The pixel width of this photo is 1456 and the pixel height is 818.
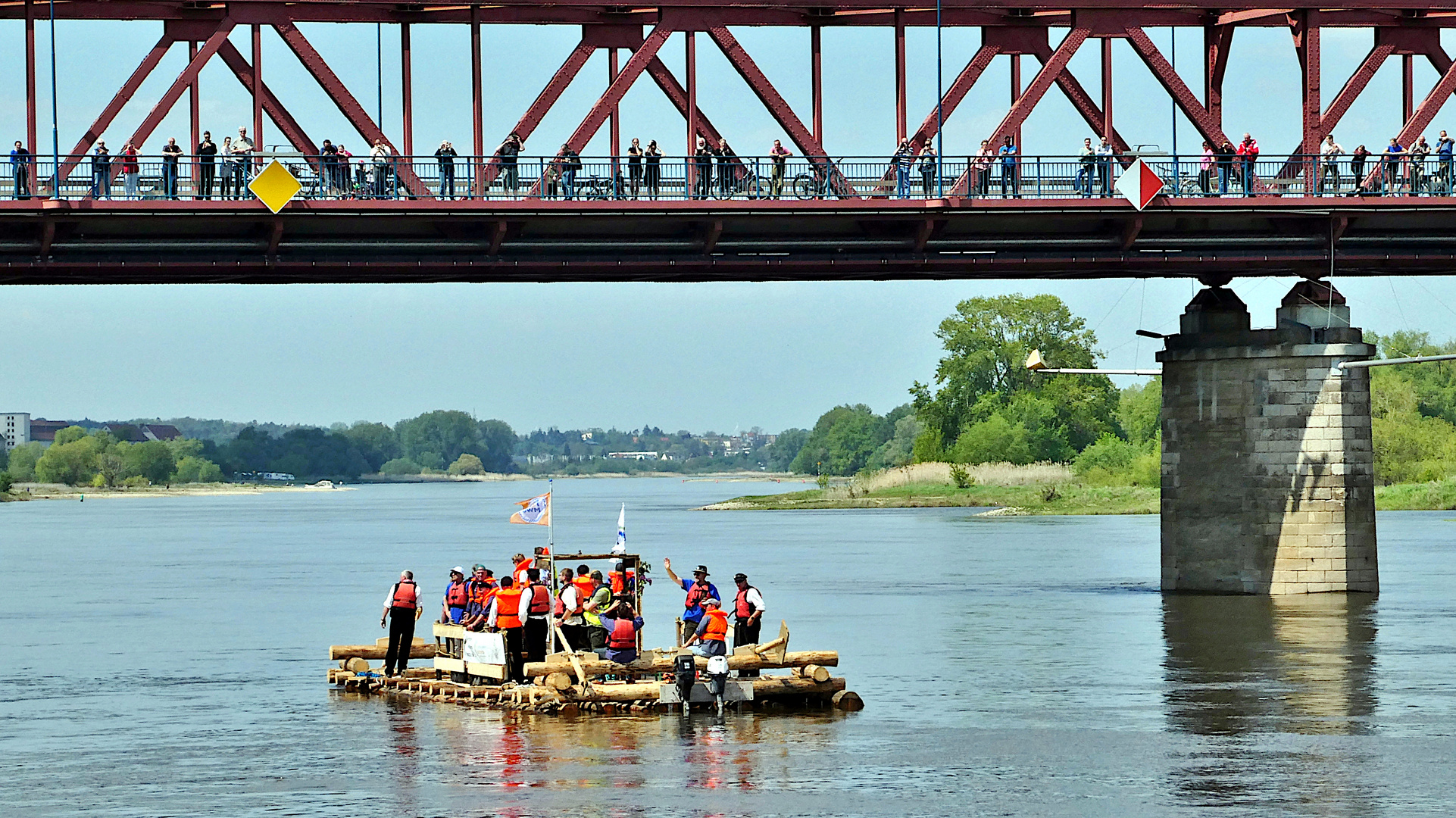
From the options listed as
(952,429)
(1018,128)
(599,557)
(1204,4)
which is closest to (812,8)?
(1018,128)

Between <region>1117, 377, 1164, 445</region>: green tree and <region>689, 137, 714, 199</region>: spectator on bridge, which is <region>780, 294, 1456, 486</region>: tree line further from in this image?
<region>689, 137, 714, 199</region>: spectator on bridge

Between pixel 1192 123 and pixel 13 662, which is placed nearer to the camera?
pixel 13 662

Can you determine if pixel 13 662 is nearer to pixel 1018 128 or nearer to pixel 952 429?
pixel 1018 128

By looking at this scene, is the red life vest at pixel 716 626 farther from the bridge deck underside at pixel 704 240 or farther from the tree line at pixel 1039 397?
the tree line at pixel 1039 397

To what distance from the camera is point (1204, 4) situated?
47688mm

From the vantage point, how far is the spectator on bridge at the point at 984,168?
4528 cm

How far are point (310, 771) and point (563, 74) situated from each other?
22.3 m

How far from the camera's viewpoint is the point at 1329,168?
155 feet

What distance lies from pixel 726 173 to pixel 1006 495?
308 ft

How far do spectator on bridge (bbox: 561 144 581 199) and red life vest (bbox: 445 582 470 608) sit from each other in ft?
39.9

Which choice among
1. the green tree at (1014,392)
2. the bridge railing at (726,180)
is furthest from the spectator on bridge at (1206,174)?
the green tree at (1014,392)

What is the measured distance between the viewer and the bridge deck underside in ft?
144

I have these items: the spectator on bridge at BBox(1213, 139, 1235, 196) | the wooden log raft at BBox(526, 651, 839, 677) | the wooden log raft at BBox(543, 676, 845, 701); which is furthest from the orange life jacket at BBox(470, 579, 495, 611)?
the spectator on bridge at BBox(1213, 139, 1235, 196)

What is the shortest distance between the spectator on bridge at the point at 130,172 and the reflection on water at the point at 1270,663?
2187 centimetres
